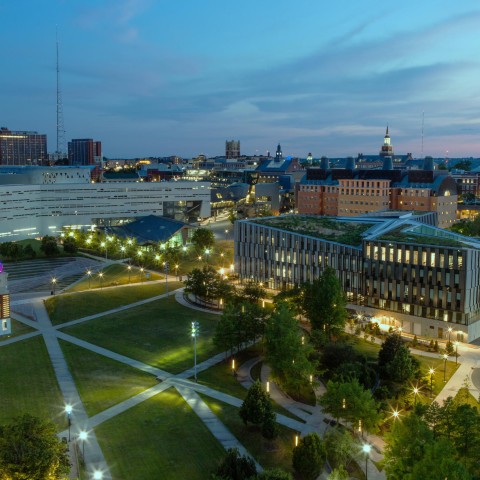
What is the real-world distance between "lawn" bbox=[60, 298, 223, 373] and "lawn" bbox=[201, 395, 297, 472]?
1206 cm

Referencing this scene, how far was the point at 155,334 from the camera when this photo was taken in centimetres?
6844

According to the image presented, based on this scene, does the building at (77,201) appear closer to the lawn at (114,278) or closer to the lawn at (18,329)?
the lawn at (114,278)

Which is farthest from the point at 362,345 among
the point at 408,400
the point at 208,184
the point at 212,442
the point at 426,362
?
the point at 208,184

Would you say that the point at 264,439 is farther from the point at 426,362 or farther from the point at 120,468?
the point at 426,362

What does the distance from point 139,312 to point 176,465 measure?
41.9 m

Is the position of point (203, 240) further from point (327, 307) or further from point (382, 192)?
point (327, 307)

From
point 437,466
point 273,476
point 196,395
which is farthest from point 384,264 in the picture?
point 273,476

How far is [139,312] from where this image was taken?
78.5 metres

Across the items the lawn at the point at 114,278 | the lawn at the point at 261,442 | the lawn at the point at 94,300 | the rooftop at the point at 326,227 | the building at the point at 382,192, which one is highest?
the building at the point at 382,192

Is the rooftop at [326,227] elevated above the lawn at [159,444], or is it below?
above

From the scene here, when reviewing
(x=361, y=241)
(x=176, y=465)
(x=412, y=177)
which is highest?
(x=412, y=177)

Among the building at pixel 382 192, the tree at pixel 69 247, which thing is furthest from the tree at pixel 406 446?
the building at pixel 382 192

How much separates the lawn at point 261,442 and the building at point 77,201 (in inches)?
4285

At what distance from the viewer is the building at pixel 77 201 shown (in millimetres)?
142125
